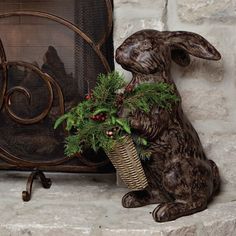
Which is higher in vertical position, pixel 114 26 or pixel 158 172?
pixel 114 26

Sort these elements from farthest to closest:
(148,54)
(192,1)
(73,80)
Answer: (73,80)
(192,1)
(148,54)

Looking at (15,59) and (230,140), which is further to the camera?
(15,59)

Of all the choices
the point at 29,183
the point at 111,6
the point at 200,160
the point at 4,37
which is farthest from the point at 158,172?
the point at 4,37

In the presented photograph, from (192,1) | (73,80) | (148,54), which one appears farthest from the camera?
(73,80)

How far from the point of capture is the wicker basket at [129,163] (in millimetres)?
1302

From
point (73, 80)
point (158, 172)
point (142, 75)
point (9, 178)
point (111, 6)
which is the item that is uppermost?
point (111, 6)

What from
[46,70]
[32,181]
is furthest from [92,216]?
[46,70]

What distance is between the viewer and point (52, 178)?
1736 millimetres

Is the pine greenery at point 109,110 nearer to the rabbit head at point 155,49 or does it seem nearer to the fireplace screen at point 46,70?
the rabbit head at point 155,49

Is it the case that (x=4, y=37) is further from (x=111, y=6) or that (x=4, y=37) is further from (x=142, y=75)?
(x=142, y=75)

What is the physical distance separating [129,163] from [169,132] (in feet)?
0.50

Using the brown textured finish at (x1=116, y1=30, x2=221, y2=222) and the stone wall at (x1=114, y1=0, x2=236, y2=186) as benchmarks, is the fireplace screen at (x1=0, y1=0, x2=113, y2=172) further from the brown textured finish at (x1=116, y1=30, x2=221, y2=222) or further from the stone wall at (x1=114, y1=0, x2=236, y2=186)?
the brown textured finish at (x1=116, y1=30, x2=221, y2=222)

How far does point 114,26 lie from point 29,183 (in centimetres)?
54

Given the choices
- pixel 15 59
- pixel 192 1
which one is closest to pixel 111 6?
pixel 192 1
